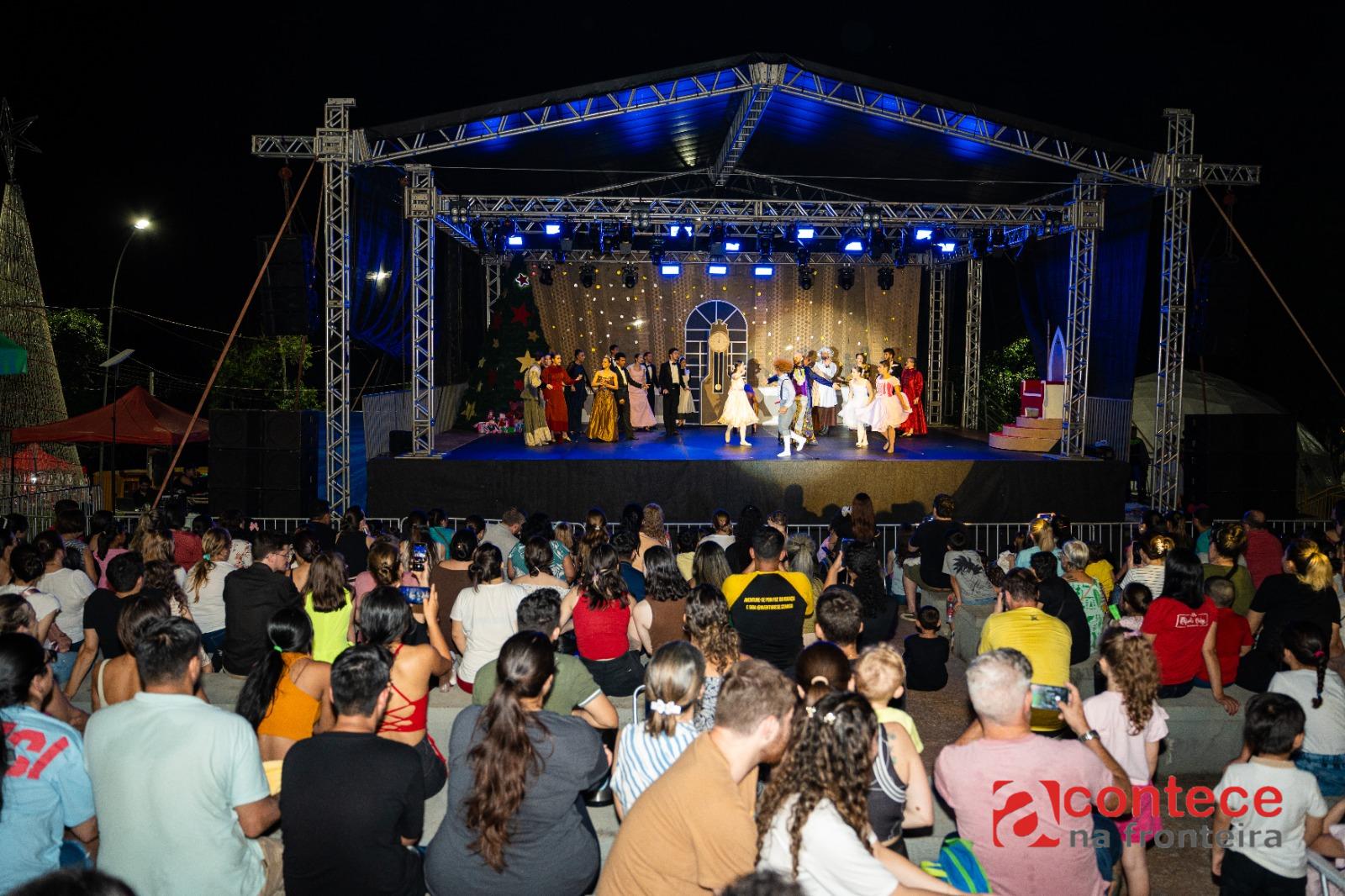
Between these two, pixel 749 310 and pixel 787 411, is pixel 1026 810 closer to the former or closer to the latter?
pixel 787 411

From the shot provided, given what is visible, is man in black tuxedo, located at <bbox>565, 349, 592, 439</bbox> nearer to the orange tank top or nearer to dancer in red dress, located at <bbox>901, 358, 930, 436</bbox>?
dancer in red dress, located at <bbox>901, 358, 930, 436</bbox>

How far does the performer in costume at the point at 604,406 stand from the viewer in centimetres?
1526

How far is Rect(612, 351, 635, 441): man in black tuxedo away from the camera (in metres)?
15.4

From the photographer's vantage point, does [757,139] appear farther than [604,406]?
No

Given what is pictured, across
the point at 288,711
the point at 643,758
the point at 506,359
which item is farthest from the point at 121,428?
the point at 643,758

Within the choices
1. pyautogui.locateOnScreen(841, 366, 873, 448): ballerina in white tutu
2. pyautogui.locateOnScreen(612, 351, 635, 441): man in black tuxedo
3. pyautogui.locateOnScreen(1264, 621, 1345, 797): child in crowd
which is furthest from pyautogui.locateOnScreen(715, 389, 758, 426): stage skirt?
pyautogui.locateOnScreen(1264, 621, 1345, 797): child in crowd

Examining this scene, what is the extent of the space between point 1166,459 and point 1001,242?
4.97 m

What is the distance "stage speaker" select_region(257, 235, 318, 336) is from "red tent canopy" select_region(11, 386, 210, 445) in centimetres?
182

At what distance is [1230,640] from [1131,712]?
206 centimetres

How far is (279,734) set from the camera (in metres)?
3.62

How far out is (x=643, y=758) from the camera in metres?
2.96

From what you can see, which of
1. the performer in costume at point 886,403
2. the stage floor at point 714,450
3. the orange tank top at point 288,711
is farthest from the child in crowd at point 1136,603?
the performer in costume at point 886,403

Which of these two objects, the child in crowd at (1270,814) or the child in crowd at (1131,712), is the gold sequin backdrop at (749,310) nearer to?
the child in crowd at (1131,712)

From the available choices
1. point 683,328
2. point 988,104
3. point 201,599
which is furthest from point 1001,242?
point 201,599
